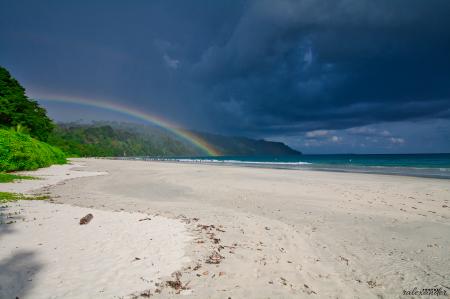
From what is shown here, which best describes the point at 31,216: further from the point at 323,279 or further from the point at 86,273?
the point at 323,279

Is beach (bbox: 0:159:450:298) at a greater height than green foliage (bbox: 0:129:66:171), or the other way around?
green foliage (bbox: 0:129:66:171)

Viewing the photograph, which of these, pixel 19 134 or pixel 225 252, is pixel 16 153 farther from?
pixel 225 252

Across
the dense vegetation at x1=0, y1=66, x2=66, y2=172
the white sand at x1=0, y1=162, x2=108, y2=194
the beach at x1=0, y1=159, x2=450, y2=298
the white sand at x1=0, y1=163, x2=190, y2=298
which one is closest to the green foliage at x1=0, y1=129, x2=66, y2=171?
the dense vegetation at x1=0, y1=66, x2=66, y2=172

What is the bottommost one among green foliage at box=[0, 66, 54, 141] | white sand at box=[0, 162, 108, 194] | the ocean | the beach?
the beach

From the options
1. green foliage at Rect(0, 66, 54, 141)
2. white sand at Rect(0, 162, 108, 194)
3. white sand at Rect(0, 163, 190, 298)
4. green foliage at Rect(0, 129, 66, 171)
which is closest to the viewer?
white sand at Rect(0, 163, 190, 298)

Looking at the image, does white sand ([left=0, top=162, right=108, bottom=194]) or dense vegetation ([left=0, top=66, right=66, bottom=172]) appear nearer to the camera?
white sand ([left=0, top=162, right=108, bottom=194])

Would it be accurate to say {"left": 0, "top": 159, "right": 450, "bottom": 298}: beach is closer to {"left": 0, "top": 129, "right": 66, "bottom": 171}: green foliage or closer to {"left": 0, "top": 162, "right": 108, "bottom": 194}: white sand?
{"left": 0, "top": 162, "right": 108, "bottom": 194}: white sand

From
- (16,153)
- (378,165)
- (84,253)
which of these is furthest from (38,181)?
(378,165)

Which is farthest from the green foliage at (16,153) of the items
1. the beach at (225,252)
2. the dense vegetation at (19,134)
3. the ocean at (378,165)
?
the ocean at (378,165)

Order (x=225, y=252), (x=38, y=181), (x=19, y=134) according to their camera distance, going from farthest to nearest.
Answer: (x=19, y=134)
(x=38, y=181)
(x=225, y=252)

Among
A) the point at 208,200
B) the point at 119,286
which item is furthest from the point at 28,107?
the point at 119,286

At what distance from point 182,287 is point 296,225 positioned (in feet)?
17.0

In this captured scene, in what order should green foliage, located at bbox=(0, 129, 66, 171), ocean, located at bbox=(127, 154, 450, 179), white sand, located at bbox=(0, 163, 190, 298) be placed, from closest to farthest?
white sand, located at bbox=(0, 163, 190, 298), green foliage, located at bbox=(0, 129, 66, 171), ocean, located at bbox=(127, 154, 450, 179)

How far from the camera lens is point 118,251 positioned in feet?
18.8
